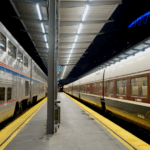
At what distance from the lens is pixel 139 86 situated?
6812mm

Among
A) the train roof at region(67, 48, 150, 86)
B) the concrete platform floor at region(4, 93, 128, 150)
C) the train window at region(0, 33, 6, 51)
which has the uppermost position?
the train window at region(0, 33, 6, 51)

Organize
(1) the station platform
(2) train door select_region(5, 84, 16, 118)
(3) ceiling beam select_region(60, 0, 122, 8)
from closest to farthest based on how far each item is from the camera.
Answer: (1) the station platform < (2) train door select_region(5, 84, 16, 118) < (3) ceiling beam select_region(60, 0, 122, 8)

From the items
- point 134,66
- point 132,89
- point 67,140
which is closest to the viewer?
point 67,140

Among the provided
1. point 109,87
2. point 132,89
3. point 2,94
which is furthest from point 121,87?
point 2,94

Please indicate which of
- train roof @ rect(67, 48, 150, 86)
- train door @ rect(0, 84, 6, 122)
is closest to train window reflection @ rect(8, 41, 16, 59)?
train door @ rect(0, 84, 6, 122)

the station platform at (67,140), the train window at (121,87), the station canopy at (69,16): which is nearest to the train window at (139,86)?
the train window at (121,87)

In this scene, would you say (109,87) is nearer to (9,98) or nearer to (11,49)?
(9,98)

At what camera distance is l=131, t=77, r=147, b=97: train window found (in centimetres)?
640

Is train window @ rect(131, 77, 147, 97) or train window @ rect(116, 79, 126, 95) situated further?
train window @ rect(116, 79, 126, 95)

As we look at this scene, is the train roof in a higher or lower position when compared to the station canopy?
lower

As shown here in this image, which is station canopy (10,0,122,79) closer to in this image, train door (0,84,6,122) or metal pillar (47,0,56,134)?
metal pillar (47,0,56,134)

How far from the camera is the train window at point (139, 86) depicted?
640 centimetres

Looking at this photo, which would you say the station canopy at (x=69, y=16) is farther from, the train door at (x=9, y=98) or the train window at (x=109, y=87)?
the train door at (x=9, y=98)

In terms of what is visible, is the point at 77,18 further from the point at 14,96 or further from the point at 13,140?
the point at 13,140
